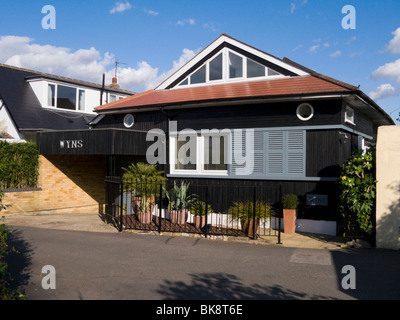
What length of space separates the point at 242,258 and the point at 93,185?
1106 centimetres

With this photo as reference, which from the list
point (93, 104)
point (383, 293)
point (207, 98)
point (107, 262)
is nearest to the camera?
point (383, 293)

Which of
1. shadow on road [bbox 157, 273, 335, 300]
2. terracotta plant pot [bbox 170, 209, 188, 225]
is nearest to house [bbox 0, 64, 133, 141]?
terracotta plant pot [bbox 170, 209, 188, 225]

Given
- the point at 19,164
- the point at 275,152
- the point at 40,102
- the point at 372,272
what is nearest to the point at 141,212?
the point at 275,152

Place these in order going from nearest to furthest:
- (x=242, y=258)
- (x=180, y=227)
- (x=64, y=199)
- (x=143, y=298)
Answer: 1. (x=143, y=298)
2. (x=242, y=258)
3. (x=180, y=227)
4. (x=64, y=199)

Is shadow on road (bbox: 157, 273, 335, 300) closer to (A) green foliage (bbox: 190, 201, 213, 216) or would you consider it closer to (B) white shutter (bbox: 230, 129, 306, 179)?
(A) green foliage (bbox: 190, 201, 213, 216)

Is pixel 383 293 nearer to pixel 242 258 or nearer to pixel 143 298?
pixel 242 258

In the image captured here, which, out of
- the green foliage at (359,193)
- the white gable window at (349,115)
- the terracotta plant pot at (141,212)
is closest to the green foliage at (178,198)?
the terracotta plant pot at (141,212)

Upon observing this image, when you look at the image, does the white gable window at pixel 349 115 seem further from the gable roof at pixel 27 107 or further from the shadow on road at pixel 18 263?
the gable roof at pixel 27 107

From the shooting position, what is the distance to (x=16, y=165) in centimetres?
1471

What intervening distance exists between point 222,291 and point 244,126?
7.49 m

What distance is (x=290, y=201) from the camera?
11.2m

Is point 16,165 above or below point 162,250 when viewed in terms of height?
above

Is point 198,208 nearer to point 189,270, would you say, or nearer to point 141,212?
point 141,212

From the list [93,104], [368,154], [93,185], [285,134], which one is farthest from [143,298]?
[93,104]
